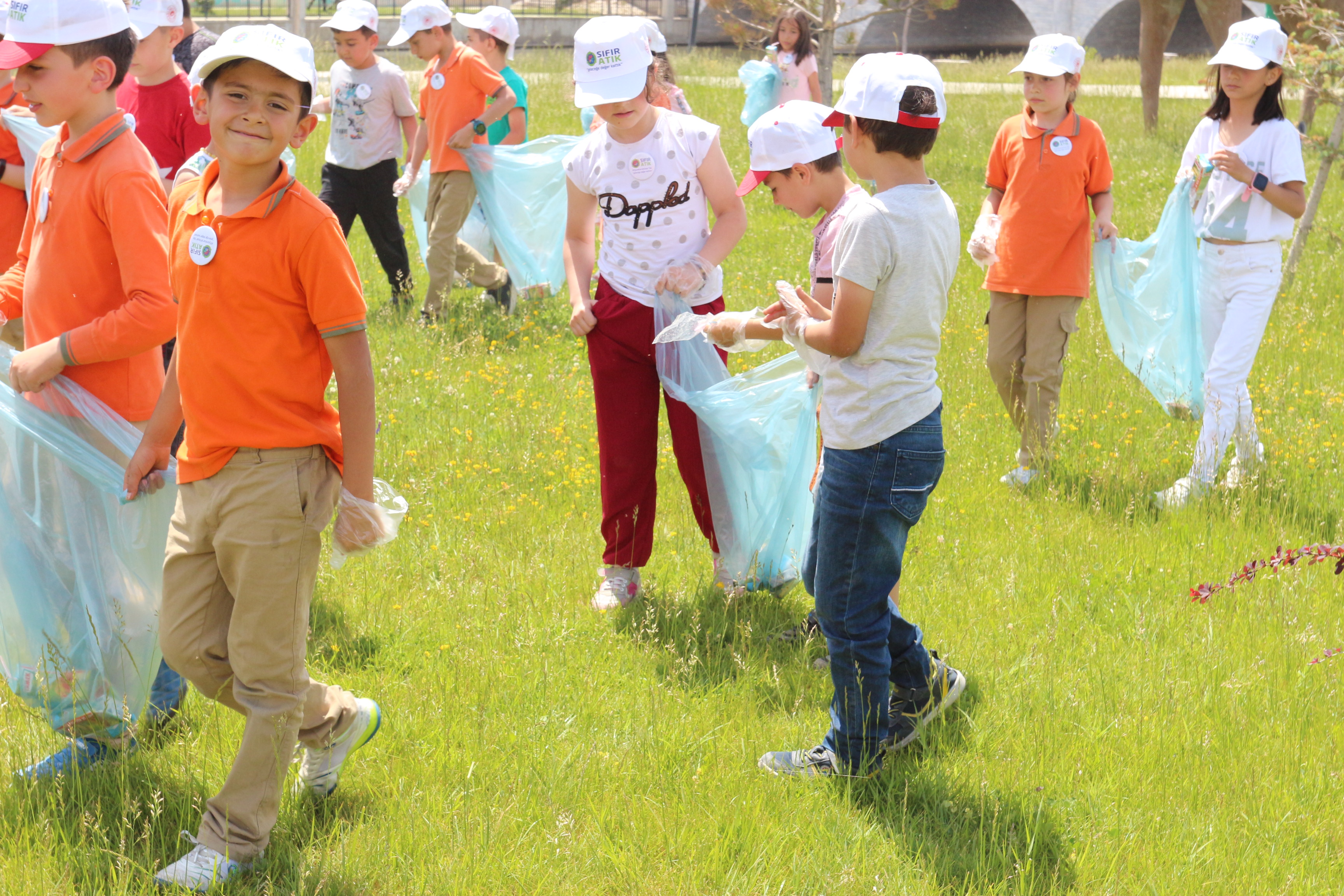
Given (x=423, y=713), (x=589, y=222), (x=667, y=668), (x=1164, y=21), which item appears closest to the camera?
(x=423, y=713)

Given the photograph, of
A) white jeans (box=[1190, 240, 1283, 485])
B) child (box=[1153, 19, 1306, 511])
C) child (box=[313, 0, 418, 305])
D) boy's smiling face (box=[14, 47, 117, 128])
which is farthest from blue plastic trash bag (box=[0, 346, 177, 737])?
child (box=[313, 0, 418, 305])

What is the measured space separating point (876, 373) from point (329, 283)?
1337 mm

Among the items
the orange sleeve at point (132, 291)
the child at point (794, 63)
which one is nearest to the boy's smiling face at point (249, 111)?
the orange sleeve at point (132, 291)

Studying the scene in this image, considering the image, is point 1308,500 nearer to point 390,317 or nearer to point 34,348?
point 34,348

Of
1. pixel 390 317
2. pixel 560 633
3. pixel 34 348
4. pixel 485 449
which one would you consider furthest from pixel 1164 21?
pixel 34 348

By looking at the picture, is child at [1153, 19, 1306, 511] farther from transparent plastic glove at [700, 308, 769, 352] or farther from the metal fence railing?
the metal fence railing

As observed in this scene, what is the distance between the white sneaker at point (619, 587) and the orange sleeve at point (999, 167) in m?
2.76

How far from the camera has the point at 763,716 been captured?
3.71m

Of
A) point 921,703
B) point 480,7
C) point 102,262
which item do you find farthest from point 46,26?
point 480,7

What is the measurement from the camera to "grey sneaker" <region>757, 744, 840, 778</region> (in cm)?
330

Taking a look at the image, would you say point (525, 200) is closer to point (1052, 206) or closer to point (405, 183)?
point (405, 183)

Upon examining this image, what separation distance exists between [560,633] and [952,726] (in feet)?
4.49

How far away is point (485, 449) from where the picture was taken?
6.08 m

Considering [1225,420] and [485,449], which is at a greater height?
[1225,420]
